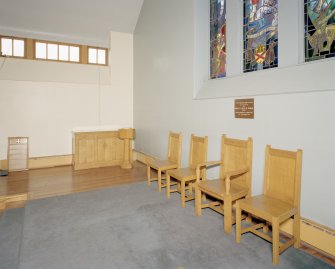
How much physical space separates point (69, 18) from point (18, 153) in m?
3.09

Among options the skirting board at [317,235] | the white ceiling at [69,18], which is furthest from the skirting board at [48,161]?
the skirting board at [317,235]

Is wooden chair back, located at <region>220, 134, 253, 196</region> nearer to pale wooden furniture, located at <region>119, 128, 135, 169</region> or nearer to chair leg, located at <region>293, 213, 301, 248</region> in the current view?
chair leg, located at <region>293, 213, 301, 248</region>

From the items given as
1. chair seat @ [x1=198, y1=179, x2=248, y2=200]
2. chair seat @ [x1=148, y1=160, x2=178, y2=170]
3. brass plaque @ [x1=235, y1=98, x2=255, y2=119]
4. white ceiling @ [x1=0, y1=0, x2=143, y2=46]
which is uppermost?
white ceiling @ [x1=0, y1=0, x2=143, y2=46]

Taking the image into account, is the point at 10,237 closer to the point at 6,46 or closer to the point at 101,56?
the point at 6,46

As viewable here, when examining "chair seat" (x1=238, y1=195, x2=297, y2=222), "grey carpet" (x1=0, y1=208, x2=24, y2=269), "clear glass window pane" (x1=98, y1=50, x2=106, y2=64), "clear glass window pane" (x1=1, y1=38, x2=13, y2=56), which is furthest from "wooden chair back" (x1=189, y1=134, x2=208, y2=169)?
"clear glass window pane" (x1=1, y1=38, x2=13, y2=56)

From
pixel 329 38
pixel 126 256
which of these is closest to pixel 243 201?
pixel 126 256

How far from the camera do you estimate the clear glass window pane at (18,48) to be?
5114 mm

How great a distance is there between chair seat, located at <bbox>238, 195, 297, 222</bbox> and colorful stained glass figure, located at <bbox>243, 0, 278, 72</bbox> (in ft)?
4.84

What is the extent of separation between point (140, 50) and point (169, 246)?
15.3ft

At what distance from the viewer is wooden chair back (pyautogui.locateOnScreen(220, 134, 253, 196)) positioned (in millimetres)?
2686

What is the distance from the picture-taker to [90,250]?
86.7 inches

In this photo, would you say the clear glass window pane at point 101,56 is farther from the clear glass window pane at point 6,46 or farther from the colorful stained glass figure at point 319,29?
the colorful stained glass figure at point 319,29

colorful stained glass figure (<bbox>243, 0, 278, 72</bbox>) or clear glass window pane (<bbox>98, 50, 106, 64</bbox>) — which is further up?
clear glass window pane (<bbox>98, 50, 106, 64</bbox>)

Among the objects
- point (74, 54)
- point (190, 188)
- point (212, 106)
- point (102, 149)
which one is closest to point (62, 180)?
point (102, 149)
